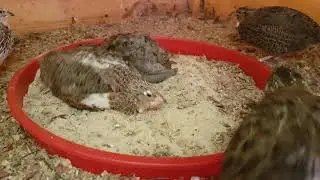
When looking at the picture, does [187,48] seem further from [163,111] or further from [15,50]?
[15,50]

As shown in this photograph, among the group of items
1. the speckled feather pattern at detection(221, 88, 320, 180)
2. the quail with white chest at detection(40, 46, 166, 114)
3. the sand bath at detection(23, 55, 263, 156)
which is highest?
the speckled feather pattern at detection(221, 88, 320, 180)

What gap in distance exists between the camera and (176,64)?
2963mm

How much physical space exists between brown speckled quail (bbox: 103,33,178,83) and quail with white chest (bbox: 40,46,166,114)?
0.50 ft

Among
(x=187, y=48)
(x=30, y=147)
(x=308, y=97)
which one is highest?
(x=308, y=97)

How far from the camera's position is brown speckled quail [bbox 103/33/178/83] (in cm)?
267

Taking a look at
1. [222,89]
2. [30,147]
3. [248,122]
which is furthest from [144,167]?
[222,89]

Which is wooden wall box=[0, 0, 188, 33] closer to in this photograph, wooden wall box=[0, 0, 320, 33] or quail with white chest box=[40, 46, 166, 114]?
wooden wall box=[0, 0, 320, 33]

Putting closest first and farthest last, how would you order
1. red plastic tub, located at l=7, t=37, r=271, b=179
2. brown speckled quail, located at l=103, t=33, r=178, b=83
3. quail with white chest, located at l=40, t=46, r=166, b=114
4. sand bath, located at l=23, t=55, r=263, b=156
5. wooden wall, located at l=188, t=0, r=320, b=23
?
red plastic tub, located at l=7, t=37, r=271, b=179
sand bath, located at l=23, t=55, r=263, b=156
quail with white chest, located at l=40, t=46, r=166, b=114
brown speckled quail, located at l=103, t=33, r=178, b=83
wooden wall, located at l=188, t=0, r=320, b=23

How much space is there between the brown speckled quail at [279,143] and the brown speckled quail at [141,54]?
1021 millimetres

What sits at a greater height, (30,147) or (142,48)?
(142,48)

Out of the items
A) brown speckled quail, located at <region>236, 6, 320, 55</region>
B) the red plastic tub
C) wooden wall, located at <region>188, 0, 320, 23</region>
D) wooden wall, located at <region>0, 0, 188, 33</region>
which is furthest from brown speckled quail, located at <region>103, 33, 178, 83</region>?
wooden wall, located at <region>188, 0, 320, 23</region>

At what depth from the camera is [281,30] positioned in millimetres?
3049

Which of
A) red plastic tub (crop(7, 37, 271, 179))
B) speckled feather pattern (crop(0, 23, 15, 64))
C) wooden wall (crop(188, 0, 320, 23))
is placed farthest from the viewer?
wooden wall (crop(188, 0, 320, 23))

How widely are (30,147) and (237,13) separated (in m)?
1.87
